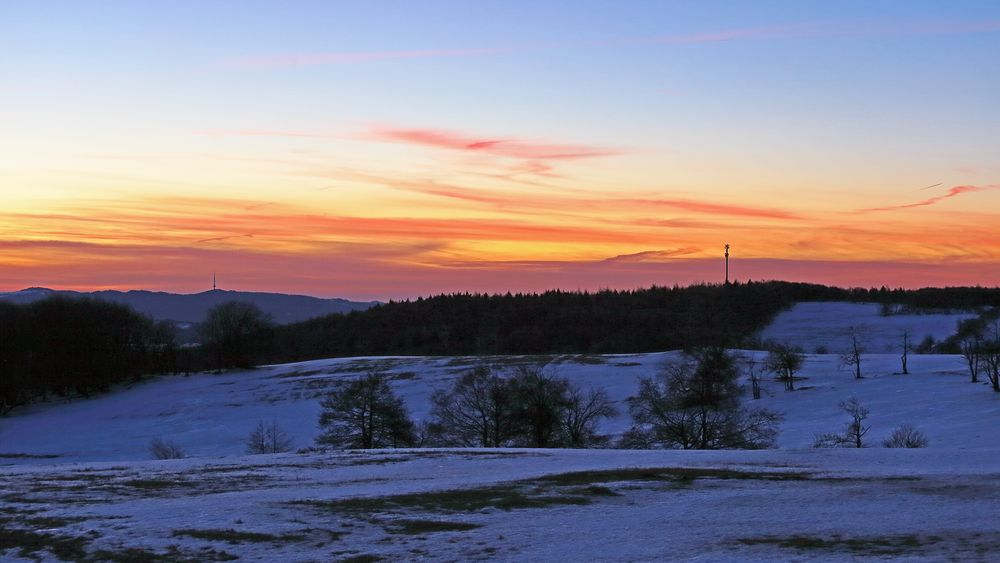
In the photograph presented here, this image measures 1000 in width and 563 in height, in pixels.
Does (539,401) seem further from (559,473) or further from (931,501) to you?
(931,501)

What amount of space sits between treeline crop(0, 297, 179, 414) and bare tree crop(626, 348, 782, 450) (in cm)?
7574

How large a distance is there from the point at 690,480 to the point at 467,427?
119 ft

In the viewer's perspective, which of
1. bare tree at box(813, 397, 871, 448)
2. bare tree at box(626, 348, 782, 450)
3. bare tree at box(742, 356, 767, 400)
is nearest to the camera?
bare tree at box(813, 397, 871, 448)

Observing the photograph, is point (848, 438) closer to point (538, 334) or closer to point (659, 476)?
point (659, 476)

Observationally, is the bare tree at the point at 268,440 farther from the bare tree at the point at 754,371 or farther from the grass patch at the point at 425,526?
the grass patch at the point at 425,526

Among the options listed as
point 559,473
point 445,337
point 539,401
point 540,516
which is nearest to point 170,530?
point 540,516

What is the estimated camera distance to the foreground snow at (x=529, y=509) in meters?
20.7

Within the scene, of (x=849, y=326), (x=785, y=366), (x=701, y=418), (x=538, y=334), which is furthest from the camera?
(x=538, y=334)

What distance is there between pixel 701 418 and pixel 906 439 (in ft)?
42.5

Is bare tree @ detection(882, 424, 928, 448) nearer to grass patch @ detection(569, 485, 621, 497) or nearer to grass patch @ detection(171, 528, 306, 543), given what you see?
grass patch @ detection(569, 485, 621, 497)

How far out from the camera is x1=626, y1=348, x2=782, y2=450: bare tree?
62250mm

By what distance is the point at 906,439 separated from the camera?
196ft

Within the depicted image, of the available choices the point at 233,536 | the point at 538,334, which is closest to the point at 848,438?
the point at 233,536

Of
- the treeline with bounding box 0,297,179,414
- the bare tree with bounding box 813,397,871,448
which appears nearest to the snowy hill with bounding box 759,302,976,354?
the bare tree with bounding box 813,397,871,448
